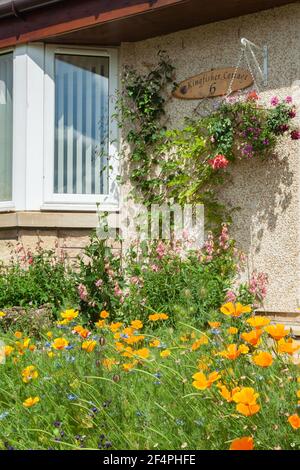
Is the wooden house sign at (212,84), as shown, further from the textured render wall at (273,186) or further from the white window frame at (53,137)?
the white window frame at (53,137)

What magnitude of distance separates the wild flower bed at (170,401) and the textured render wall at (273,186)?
11.8ft

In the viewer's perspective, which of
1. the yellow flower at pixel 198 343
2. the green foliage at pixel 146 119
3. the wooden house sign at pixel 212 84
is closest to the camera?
the yellow flower at pixel 198 343

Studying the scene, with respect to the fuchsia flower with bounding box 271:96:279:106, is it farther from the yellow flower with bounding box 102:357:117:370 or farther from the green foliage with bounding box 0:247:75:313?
the yellow flower with bounding box 102:357:117:370

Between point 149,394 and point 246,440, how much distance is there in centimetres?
112

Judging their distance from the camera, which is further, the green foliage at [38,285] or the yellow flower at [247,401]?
the green foliage at [38,285]

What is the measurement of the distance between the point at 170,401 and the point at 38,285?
4.13 m

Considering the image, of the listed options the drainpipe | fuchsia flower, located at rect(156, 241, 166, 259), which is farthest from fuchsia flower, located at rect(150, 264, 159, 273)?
the drainpipe

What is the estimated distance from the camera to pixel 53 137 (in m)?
8.17

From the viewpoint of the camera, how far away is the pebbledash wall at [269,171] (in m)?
6.88

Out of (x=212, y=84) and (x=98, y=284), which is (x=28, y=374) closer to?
(x=98, y=284)

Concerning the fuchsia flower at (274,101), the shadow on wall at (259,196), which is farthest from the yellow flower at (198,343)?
the fuchsia flower at (274,101)

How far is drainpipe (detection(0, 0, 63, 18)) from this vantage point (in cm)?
779

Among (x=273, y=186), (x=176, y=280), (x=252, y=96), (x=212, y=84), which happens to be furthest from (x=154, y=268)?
(x=212, y=84)
